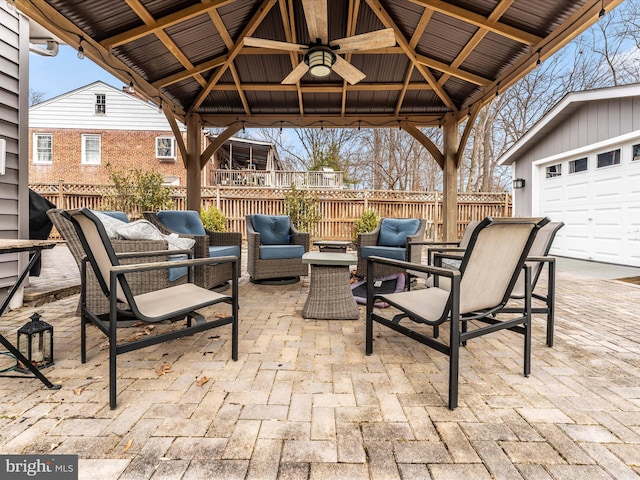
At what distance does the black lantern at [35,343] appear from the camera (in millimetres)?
1801

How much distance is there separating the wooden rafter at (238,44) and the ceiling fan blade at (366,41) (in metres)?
1.03

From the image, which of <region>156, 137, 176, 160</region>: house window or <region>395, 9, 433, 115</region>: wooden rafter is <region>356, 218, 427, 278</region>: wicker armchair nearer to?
<region>395, 9, 433, 115</region>: wooden rafter

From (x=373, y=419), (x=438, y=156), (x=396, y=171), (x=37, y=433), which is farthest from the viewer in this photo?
(x=396, y=171)

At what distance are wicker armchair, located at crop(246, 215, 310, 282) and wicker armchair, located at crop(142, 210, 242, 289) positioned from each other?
0.25 metres

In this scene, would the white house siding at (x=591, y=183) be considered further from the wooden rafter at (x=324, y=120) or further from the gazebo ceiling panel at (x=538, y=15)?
the gazebo ceiling panel at (x=538, y=15)

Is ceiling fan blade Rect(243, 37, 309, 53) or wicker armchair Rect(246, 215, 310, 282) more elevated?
ceiling fan blade Rect(243, 37, 309, 53)

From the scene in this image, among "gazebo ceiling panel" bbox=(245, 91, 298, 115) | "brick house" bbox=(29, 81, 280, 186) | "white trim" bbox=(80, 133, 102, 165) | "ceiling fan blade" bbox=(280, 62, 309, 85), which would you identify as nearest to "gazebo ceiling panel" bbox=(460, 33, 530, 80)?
"ceiling fan blade" bbox=(280, 62, 309, 85)

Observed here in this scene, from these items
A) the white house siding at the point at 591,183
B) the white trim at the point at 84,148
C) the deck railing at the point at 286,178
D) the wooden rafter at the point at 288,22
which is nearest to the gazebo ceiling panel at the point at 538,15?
the wooden rafter at the point at 288,22

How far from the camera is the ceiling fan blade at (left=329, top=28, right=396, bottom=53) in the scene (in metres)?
3.07

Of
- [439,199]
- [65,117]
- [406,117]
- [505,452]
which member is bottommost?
[505,452]

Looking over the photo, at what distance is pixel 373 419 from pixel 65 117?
51.4 feet

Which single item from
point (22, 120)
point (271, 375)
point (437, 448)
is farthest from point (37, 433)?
point (22, 120)

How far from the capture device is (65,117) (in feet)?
39.9

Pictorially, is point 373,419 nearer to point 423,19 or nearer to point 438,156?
point 423,19
